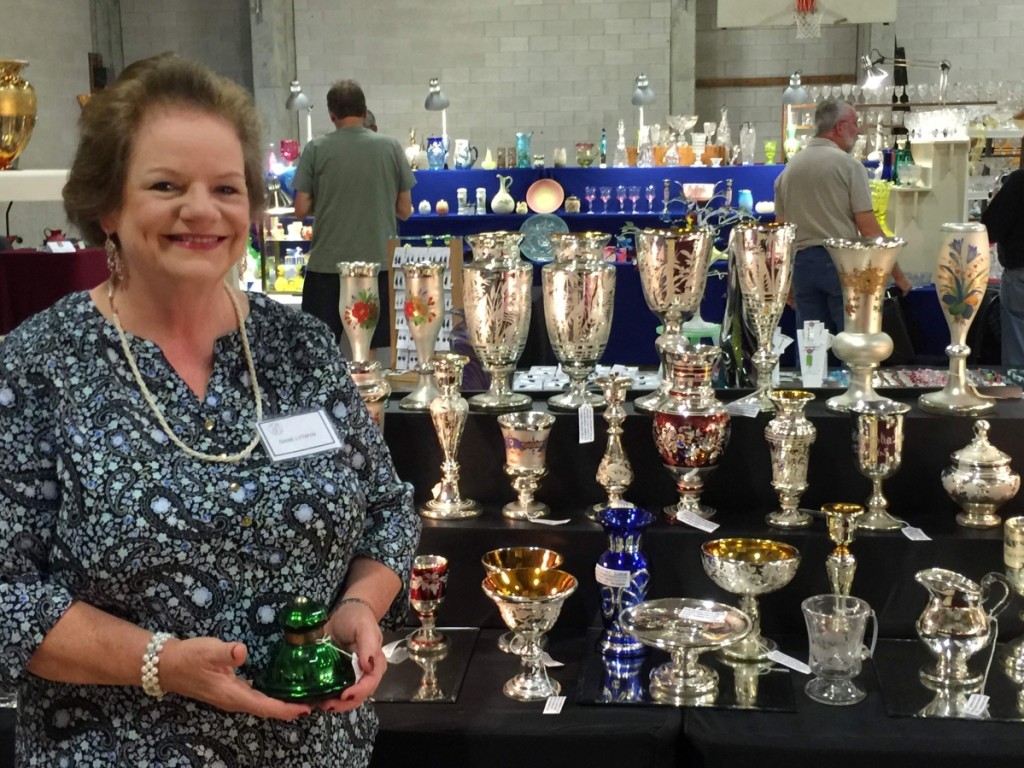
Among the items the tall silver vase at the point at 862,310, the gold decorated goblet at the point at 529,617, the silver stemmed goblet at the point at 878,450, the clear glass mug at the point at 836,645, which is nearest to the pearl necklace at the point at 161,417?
the gold decorated goblet at the point at 529,617

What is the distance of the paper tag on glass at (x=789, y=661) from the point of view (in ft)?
7.47

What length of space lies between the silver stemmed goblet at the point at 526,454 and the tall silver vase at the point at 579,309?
0.18 metres

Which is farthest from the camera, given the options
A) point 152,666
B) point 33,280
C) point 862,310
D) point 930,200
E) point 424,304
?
point 930,200

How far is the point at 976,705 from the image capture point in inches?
83.5

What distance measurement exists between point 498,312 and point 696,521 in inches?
26.8

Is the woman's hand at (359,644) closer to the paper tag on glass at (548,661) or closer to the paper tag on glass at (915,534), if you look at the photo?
the paper tag on glass at (548,661)

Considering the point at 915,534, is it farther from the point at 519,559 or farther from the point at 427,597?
the point at 427,597

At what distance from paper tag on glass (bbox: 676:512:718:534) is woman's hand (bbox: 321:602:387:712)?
1146 millimetres

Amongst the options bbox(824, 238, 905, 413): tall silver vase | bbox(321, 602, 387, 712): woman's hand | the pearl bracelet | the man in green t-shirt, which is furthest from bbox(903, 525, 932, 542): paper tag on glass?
the man in green t-shirt

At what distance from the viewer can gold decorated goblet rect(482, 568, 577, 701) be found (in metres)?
2.19

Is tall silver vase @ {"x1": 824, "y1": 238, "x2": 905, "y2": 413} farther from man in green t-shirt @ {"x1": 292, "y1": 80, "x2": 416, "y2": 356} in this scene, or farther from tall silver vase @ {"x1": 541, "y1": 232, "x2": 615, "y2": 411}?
man in green t-shirt @ {"x1": 292, "y1": 80, "x2": 416, "y2": 356}

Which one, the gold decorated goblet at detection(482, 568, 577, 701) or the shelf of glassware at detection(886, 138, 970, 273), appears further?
the shelf of glassware at detection(886, 138, 970, 273)

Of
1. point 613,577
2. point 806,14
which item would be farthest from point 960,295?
point 806,14

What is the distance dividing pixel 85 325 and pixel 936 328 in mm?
4846
